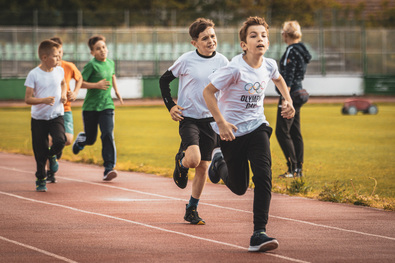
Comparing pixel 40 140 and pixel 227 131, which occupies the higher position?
pixel 227 131

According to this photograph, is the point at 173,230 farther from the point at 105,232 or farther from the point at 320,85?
the point at 320,85

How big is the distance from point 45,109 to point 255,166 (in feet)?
14.5

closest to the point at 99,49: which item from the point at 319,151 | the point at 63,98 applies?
the point at 63,98

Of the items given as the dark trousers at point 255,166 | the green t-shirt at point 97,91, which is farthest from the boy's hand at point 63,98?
the dark trousers at point 255,166

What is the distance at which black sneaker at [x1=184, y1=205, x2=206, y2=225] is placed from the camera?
25.2ft

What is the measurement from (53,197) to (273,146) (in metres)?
9.13

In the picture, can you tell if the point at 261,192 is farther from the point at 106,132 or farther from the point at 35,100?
the point at 106,132

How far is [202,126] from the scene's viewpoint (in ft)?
25.2

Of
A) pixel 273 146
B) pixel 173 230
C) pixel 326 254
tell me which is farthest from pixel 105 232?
pixel 273 146

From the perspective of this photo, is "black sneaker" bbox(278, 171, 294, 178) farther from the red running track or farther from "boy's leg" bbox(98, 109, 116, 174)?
"boy's leg" bbox(98, 109, 116, 174)

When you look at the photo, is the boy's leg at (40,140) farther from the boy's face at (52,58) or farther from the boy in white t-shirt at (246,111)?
the boy in white t-shirt at (246,111)

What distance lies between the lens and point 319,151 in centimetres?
1645

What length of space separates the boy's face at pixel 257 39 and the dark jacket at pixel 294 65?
15.3 feet

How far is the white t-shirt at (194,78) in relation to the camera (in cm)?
763
